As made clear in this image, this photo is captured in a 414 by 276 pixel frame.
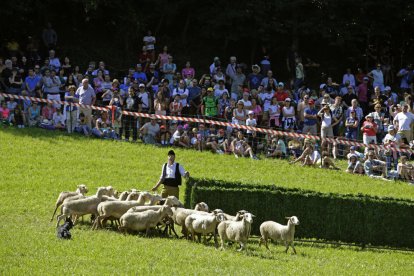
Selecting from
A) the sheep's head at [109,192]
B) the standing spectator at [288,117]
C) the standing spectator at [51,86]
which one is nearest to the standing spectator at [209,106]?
the standing spectator at [288,117]

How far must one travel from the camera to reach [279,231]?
2558 centimetres

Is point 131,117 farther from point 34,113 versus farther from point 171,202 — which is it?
point 171,202

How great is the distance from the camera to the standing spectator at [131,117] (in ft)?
125

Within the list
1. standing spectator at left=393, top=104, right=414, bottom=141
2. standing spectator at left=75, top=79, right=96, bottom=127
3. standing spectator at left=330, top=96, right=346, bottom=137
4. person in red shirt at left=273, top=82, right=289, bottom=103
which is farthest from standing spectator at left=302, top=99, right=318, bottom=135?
standing spectator at left=75, top=79, right=96, bottom=127

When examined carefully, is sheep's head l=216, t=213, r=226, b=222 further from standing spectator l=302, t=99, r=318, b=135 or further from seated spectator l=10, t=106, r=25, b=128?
seated spectator l=10, t=106, r=25, b=128

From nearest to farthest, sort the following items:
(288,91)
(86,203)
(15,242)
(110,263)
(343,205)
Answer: (110,263)
(15,242)
(86,203)
(343,205)
(288,91)

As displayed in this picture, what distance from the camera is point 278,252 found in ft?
84.1

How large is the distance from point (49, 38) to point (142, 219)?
2021cm

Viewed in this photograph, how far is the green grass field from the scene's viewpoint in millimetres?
22906

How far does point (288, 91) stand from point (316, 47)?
8.69m

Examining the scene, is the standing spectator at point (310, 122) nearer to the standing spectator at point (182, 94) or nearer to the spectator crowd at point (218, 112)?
the spectator crowd at point (218, 112)

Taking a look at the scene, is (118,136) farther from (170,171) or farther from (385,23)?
(385,23)

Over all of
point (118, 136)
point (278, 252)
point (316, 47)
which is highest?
point (316, 47)

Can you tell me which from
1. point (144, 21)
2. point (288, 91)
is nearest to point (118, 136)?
point (288, 91)
